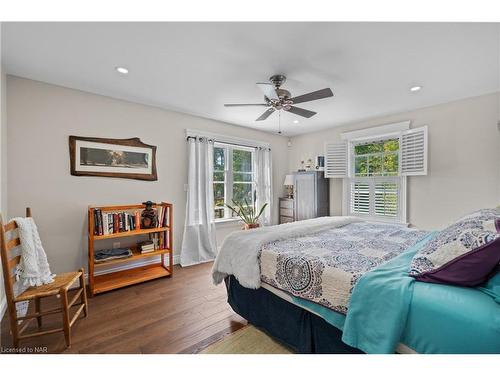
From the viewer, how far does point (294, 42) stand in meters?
1.80

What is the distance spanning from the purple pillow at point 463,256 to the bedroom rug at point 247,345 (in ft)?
3.57

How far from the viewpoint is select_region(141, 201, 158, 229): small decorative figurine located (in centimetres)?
291

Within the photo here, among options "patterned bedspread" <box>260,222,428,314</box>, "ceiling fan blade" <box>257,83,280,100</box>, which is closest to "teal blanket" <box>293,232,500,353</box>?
"patterned bedspread" <box>260,222,428,314</box>

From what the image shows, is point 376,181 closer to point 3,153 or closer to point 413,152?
point 413,152

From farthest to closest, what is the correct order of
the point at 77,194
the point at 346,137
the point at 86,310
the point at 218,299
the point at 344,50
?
the point at 346,137 → the point at 77,194 → the point at 218,299 → the point at 86,310 → the point at 344,50

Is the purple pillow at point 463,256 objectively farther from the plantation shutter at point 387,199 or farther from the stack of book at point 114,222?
the stack of book at point 114,222

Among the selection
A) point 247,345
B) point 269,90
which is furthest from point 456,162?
point 247,345

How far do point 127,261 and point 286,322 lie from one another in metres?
2.31

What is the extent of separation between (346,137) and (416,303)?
3572mm

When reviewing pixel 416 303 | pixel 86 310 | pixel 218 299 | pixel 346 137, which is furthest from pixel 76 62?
pixel 346 137

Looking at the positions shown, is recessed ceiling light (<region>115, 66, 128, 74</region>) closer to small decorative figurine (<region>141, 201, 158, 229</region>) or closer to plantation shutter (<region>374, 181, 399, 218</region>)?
small decorative figurine (<region>141, 201, 158, 229</region>)

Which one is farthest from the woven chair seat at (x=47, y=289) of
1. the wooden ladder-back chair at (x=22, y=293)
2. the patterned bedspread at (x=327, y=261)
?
the patterned bedspread at (x=327, y=261)

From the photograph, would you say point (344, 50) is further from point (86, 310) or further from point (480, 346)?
point (86, 310)

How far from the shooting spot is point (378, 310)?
1.10m
